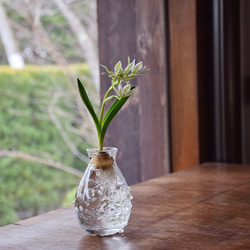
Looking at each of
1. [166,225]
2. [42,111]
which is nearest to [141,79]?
[166,225]

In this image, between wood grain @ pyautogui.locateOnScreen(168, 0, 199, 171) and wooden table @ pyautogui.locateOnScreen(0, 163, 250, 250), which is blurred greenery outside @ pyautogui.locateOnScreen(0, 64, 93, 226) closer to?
wood grain @ pyautogui.locateOnScreen(168, 0, 199, 171)

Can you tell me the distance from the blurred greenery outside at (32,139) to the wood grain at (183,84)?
2.83 metres

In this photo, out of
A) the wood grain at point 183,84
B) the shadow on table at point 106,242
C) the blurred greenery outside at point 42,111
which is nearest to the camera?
the shadow on table at point 106,242

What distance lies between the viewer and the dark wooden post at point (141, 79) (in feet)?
6.77

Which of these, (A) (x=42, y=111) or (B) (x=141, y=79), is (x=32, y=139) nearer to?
(A) (x=42, y=111)

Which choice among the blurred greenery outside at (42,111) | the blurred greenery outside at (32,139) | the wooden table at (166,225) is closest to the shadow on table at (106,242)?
the wooden table at (166,225)

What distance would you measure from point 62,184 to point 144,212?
13.7 feet

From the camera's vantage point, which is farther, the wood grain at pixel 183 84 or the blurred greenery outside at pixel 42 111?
the blurred greenery outside at pixel 42 111

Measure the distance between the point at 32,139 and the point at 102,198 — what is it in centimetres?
431

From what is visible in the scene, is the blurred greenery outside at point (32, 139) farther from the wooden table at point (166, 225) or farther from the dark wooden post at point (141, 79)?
the wooden table at point (166, 225)

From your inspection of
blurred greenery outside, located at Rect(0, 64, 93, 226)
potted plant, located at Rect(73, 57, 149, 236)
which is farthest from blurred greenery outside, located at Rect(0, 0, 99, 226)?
potted plant, located at Rect(73, 57, 149, 236)

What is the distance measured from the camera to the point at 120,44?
6.97ft

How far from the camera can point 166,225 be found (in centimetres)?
96

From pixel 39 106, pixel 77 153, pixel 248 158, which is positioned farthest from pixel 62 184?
pixel 248 158
